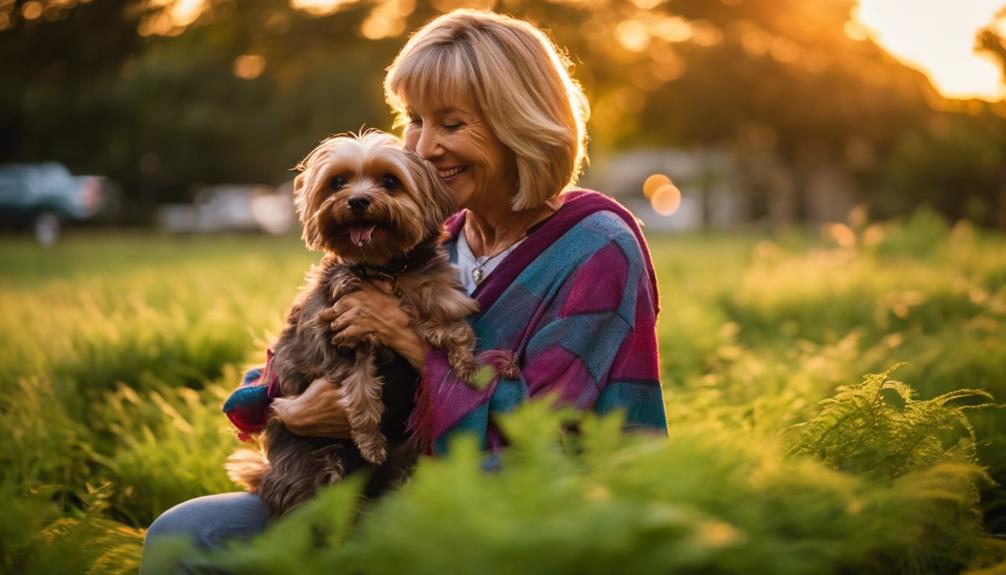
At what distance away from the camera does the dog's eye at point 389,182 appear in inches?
133

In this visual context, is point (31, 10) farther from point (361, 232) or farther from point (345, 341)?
point (345, 341)

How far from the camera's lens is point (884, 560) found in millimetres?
2672

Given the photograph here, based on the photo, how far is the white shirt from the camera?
3486 mm

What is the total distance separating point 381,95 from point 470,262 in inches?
572

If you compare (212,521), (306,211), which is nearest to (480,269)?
(306,211)

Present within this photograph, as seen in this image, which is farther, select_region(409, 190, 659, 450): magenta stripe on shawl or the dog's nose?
the dog's nose

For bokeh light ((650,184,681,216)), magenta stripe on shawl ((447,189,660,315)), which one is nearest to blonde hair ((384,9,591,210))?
magenta stripe on shawl ((447,189,660,315))

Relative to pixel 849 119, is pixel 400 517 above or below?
above

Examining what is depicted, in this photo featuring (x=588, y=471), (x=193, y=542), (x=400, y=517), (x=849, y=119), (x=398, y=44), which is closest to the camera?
(x=400, y=517)

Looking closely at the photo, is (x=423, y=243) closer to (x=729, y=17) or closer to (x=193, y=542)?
(x=193, y=542)

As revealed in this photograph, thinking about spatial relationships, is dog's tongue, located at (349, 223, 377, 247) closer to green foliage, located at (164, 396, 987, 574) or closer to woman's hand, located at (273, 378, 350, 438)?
woman's hand, located at (273, 378, 350, 438)

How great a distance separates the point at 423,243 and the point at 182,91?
38.5 meters

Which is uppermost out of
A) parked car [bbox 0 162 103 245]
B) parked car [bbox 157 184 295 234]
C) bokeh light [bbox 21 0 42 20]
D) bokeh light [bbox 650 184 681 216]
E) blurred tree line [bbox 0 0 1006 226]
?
bokeh light [bbox 21 0 42 20]

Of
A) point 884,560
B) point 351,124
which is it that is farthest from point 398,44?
point 351,124
